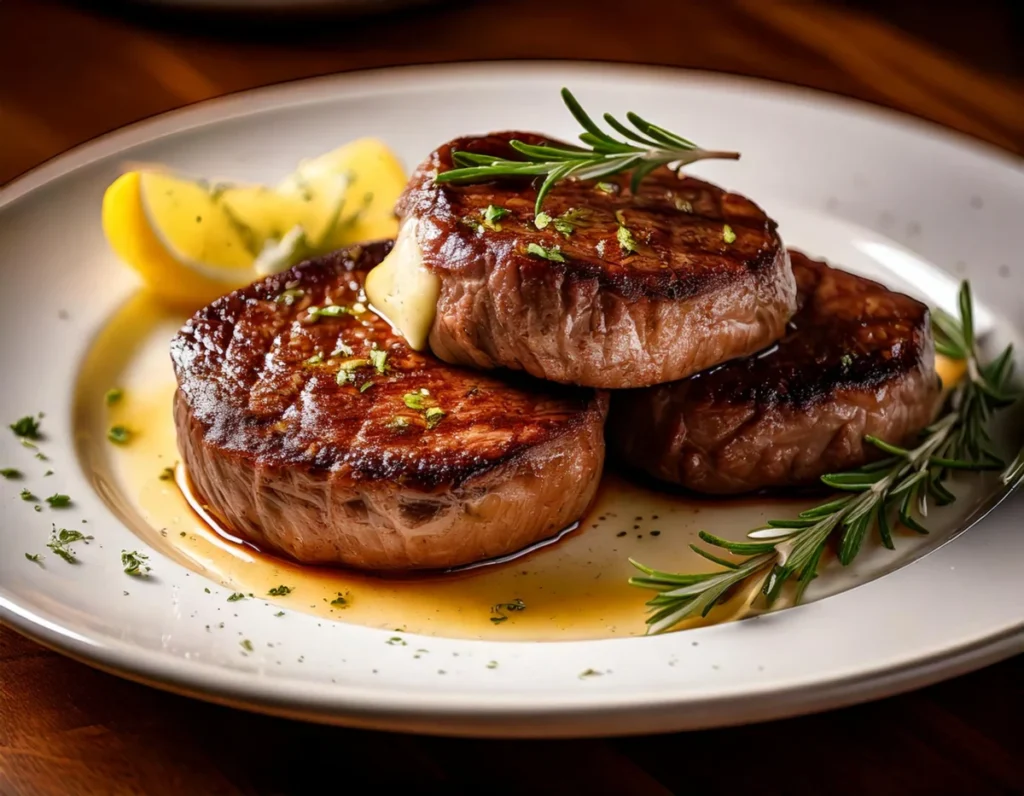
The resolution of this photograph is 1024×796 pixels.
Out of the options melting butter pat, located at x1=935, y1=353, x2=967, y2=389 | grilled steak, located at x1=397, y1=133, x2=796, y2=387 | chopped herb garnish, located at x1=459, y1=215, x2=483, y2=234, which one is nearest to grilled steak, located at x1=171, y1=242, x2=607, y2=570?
grilled steak, located at x1=397, y1=133, x2=796, y2=387

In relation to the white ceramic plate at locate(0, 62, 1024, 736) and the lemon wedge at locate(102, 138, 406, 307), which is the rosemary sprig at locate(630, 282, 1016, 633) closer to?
the white ceramic plate at locate(0, 62, 1024, 736)

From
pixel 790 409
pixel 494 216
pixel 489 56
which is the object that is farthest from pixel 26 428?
pixel 489 56

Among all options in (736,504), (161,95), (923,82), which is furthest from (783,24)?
(736,504)

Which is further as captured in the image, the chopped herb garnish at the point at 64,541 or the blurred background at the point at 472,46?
the blurred background at the point at 472,46

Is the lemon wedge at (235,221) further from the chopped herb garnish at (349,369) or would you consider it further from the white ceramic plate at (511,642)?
the chopped herb garnish at (349,369)

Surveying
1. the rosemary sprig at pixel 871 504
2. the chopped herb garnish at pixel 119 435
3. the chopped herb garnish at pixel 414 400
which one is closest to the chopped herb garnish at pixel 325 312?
the chopped herb garnish at pixel 414 400

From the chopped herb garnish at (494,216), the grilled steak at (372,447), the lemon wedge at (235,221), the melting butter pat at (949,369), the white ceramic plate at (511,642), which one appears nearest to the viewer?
the white ceramic plate at (511,642)

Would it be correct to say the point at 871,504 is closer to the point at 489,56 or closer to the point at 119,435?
the point at 119,435
